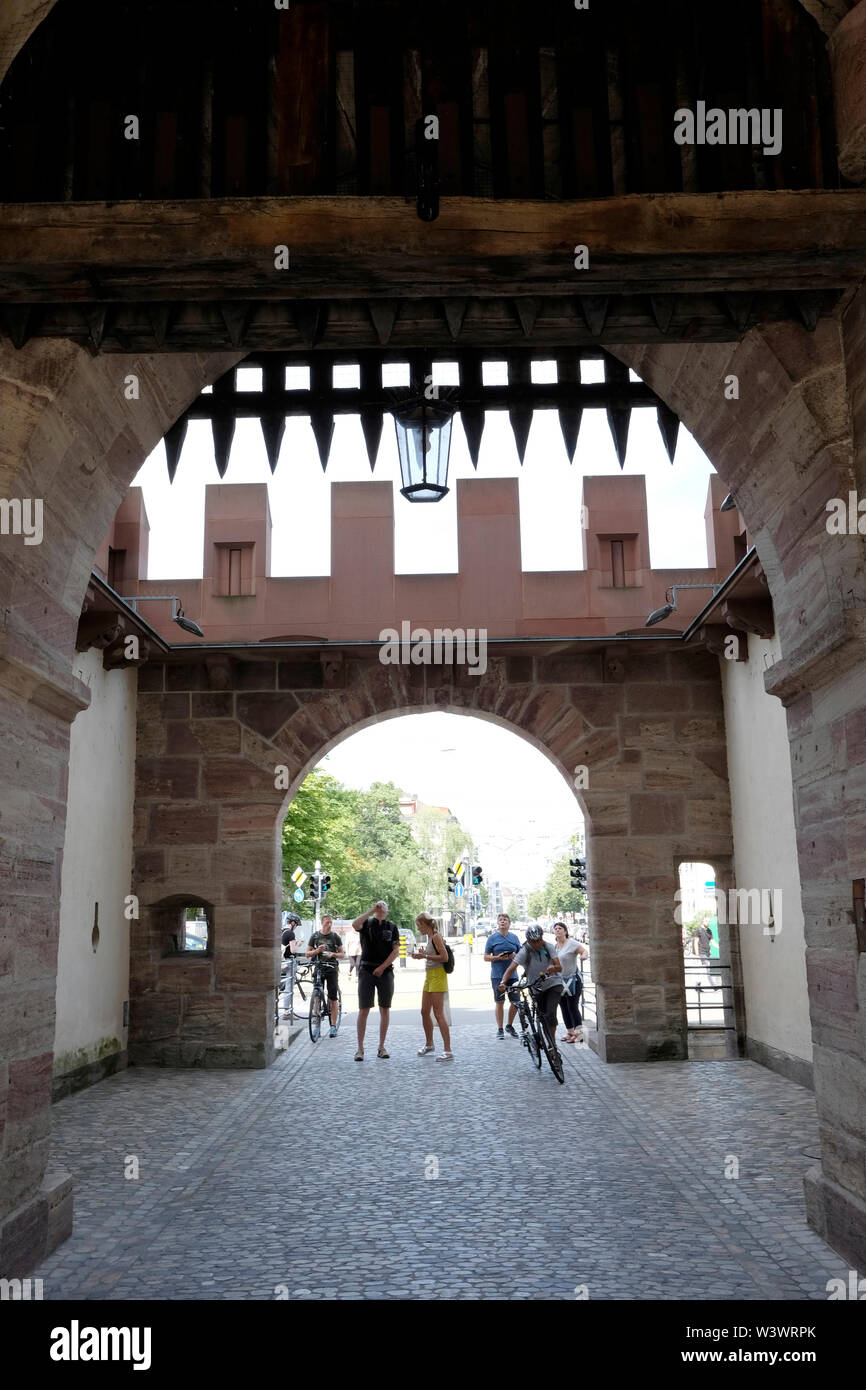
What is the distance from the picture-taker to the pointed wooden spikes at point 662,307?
412 cm

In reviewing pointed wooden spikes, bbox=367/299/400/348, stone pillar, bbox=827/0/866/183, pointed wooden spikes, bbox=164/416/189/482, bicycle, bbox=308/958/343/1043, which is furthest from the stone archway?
stone pillar, bbox=827/0/866/183

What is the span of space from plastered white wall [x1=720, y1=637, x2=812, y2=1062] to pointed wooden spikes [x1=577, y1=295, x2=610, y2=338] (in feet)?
16.6

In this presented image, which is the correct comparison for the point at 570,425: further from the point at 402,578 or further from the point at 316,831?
the point at 316,831

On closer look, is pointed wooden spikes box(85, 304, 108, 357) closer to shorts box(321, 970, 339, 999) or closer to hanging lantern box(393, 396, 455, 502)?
hanging lantern box(393, 396, 455, 502)

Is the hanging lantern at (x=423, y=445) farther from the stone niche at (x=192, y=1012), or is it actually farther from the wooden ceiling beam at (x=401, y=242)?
the stone niche at (x=192, y=1012)

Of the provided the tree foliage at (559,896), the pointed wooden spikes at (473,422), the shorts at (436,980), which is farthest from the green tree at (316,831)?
the tree foliage at (559,896)

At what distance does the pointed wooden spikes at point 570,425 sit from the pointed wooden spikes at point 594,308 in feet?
4.63

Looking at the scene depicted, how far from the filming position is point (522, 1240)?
486 cm

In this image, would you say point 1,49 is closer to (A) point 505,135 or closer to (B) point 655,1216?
(A) point 505,135

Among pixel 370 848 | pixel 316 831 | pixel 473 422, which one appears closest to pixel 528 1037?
pixel 473 422

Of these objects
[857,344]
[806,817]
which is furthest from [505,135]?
[806,817]

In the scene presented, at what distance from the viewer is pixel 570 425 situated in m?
5.59

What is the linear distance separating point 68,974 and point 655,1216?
5.39m

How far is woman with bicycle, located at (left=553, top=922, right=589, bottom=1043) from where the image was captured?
11.4 m
